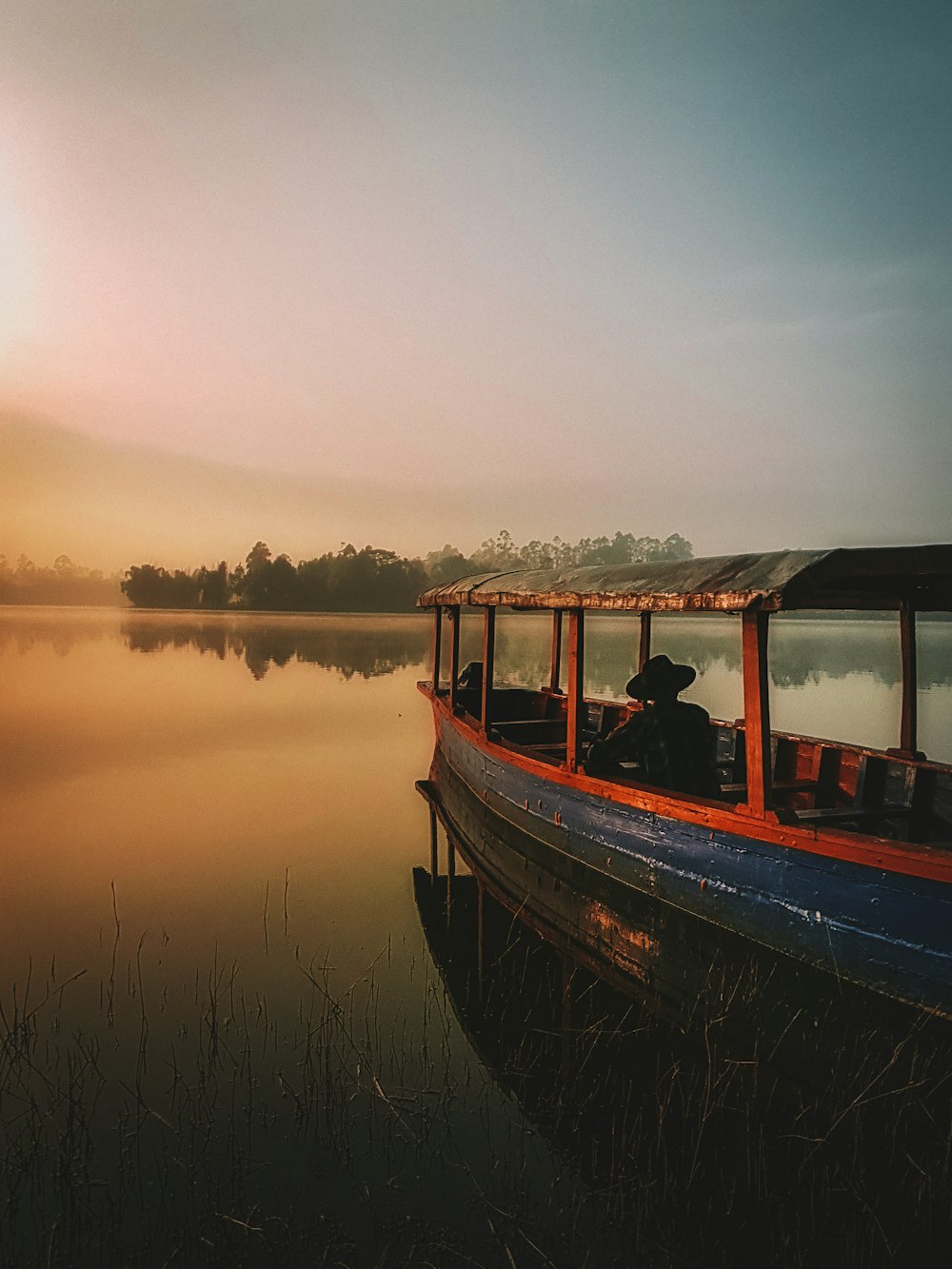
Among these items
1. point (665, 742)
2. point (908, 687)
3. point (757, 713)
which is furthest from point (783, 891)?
point (908, 687)

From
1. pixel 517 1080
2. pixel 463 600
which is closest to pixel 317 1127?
pixel 517 1080

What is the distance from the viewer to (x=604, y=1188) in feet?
12.8

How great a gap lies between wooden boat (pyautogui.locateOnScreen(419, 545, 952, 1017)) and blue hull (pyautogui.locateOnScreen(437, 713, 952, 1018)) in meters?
0.01

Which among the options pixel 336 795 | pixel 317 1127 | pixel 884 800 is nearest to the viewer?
pixel 317 1127

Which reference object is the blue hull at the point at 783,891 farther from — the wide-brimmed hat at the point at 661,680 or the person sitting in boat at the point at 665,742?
A: the wide-brimmed hat at the point at 661,680

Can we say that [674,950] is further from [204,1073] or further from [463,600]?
[463,600]

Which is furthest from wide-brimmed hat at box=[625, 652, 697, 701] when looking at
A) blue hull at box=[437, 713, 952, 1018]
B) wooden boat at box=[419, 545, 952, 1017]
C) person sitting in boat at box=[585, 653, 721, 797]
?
blue hull at box=[437, 713, 952, 1018]

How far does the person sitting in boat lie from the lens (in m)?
7.52

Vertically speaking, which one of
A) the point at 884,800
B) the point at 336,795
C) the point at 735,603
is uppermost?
the point at 735,603

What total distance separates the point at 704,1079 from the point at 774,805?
87.4 inches

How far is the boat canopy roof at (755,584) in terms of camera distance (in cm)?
537

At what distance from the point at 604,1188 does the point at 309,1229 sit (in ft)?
4.75

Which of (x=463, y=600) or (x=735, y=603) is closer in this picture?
(x=735, y=603)

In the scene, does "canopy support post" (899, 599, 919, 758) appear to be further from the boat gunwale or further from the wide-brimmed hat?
the wide-brimmed hat
